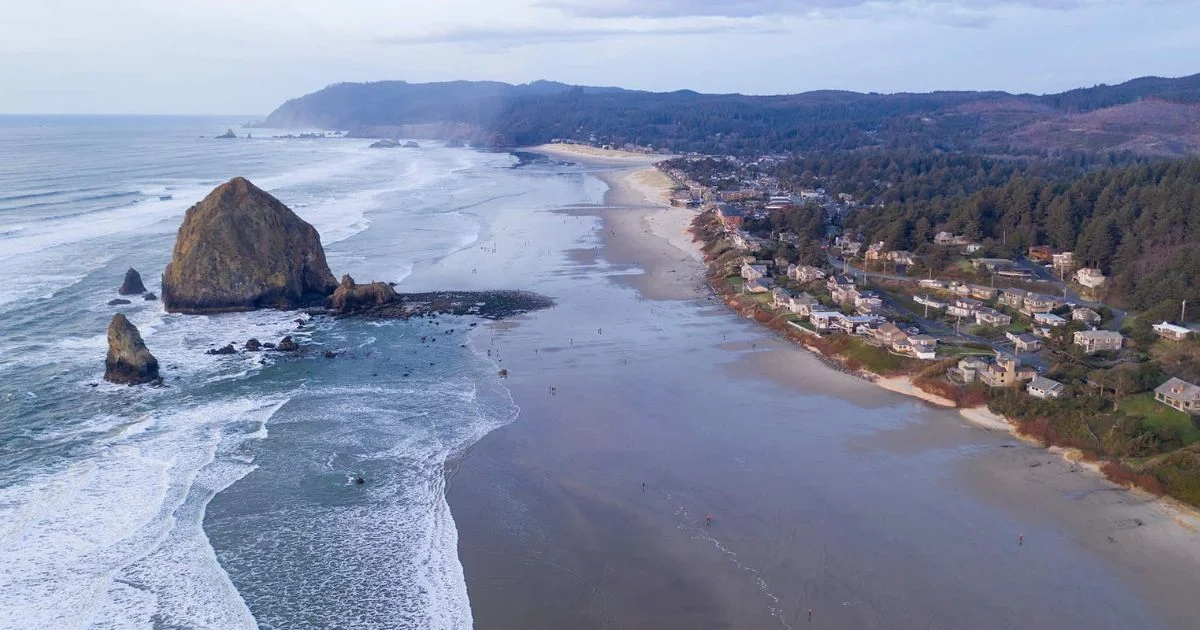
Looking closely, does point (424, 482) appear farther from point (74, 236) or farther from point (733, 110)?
point (733, 110)

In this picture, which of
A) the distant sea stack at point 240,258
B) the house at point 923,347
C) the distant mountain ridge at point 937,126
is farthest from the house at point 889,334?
the distant mountain ridge at point 937,126

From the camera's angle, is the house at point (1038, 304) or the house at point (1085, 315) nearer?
the house at point (1085, 315)

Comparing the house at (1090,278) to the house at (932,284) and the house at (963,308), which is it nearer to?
the house at (932,284)

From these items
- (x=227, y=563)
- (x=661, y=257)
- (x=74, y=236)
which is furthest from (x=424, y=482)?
(x=74, y=236)

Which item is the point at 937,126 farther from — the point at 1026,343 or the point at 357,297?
the point at 357,297

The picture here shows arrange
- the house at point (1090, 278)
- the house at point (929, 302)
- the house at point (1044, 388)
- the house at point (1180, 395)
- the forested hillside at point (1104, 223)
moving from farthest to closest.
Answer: the house at point (1090, 278) → the house at point (929, 302) → the forested hillside at point (1104, 223) → the house at point (1044, 388) → the house at point (1180, 395)

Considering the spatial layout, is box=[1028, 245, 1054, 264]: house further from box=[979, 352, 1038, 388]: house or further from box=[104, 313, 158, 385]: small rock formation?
box=[104, 313, 158, 385]: small rock formation
